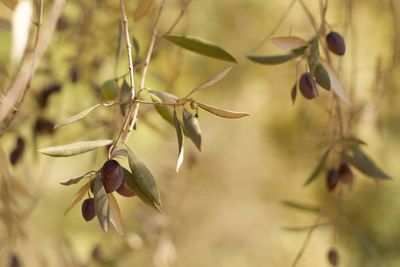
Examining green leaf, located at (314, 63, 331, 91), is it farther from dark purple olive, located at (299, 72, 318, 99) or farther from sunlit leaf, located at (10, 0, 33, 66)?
sunlit leaf, located at (10, 0, 33, 66)

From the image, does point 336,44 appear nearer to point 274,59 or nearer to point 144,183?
point 274,59

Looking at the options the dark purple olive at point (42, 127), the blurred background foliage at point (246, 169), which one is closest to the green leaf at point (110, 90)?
the dark purple olive at point (42, 127)

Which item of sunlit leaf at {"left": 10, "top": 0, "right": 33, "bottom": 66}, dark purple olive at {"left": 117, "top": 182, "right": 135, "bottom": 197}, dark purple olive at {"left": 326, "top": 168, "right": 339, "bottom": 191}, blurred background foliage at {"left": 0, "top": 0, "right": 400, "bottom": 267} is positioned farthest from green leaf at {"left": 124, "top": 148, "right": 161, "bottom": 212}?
blurred background foliage at {"left": 0, "top": 0, "right": 400, "bottom": 267}

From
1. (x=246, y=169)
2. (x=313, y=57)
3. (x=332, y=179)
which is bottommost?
(x=246, y=169)

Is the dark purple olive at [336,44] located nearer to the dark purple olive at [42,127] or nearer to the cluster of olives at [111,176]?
the cluster of olives at [111,176]

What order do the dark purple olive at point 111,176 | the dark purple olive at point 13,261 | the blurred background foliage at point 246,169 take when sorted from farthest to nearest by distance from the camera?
the blurred background foliage at point 246,169
the dark purple olive at point 13,261
the dark purple olive at point 111,176

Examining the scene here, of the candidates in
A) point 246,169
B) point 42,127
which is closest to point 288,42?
point 42,127

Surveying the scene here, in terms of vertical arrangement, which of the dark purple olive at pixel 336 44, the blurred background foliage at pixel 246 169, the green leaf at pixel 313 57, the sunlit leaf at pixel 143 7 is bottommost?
the blurred background foliage at pixel 246 169
